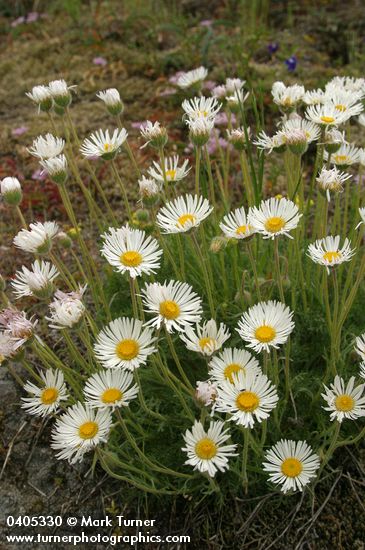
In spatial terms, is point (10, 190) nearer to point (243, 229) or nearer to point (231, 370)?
point (243, 229)

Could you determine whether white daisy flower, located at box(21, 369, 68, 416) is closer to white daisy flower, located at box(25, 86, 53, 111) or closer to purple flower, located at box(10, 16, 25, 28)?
white daisy flower, located at box(25, 86, 53, 111)

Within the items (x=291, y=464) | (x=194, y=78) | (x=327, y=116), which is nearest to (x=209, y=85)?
(x=194, y=78)

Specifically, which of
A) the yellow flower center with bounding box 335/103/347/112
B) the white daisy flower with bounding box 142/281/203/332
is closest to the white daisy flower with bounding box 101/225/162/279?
the white daisy flower with bounding box 142/281/203/332

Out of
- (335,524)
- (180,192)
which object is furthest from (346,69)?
(335,524)

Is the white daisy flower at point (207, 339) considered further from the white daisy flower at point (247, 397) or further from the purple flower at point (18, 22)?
the purple flower at point (18, 22)

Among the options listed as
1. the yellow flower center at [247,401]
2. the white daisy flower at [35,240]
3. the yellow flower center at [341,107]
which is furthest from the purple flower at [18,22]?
the yellow flower center at [247,401]

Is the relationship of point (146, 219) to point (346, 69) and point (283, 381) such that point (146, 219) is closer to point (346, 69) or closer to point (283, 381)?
point (283, 381)

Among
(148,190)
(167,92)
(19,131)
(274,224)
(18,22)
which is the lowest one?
(274,224)
